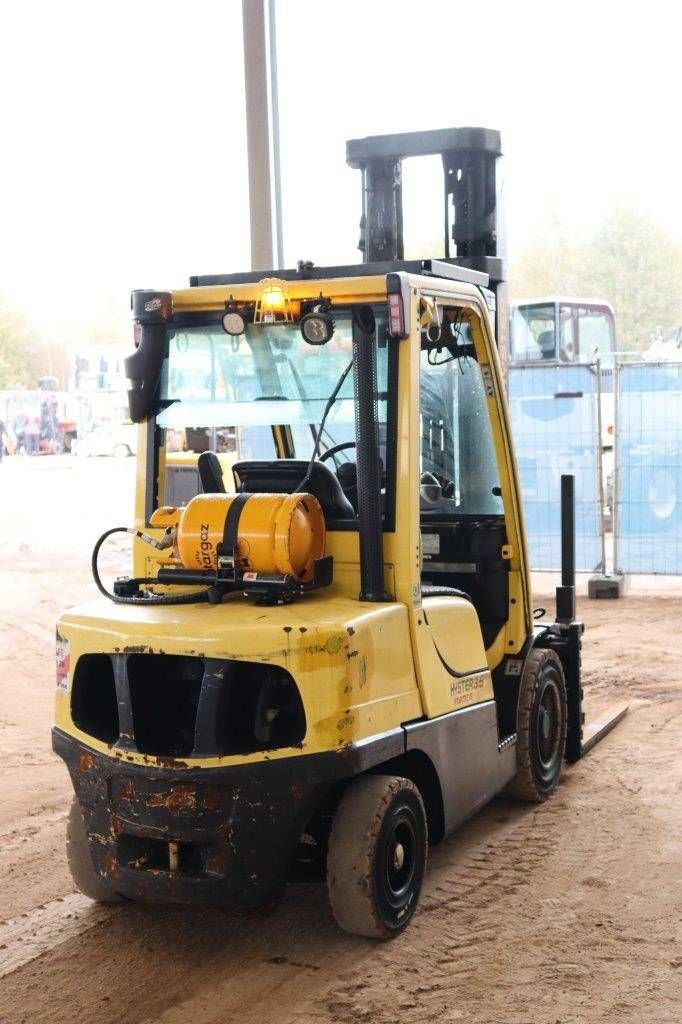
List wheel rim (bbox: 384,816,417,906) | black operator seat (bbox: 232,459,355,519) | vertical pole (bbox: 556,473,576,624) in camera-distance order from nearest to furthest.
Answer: wheel rim (bbox: 384,816,417,906) < black operator seat (bbox: 232,459,355,519) < vertical pole (bbox: 556,473,576,624)

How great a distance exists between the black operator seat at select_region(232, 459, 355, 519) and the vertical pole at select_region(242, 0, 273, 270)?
701 centimetres

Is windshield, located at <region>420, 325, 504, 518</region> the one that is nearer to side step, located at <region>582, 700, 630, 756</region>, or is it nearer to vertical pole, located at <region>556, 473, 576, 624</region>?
vertical pole, located at <region>556, 473, 576, 624</region>

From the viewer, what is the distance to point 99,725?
4.43 metres

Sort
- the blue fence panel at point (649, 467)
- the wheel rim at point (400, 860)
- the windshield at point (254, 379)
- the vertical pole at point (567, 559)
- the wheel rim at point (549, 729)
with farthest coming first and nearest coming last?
the blue fence panel at point (649, 467), the vertical pole at point (567, 559), the wheel rim at point (549, 729), the windshield at point (254, 379), the wheel rim at point (400, 860)

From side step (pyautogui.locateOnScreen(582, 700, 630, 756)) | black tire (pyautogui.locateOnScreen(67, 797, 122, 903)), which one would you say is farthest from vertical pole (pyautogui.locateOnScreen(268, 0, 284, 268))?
black tire (pyautogui.locateOnScreen(67, 797, 122, 903))

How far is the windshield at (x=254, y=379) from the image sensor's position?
4.67 meters

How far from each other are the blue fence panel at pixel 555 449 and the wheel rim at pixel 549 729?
6305 millimetres

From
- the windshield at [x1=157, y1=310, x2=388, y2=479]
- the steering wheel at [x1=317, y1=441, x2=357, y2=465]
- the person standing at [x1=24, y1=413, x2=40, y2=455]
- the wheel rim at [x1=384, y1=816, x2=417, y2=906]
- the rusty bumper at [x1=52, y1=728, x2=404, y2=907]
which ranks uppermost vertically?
→ the person standing at [x1=24, y1=413, x2=40, y2=455]

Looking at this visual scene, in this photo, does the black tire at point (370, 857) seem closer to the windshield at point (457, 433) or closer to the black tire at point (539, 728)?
the black tire at point (539, 728)

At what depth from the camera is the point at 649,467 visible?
1204 cm

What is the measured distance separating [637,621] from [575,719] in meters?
4.58

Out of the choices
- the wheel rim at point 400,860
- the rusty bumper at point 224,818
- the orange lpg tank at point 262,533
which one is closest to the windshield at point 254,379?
the orange lpg tank at point 262,533

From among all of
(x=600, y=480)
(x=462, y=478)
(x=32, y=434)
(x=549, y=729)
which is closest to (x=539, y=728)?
(x=549, y=729)

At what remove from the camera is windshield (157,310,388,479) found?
4.67 m
